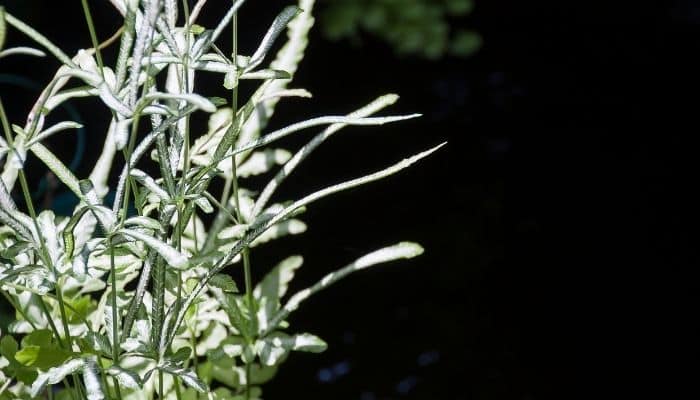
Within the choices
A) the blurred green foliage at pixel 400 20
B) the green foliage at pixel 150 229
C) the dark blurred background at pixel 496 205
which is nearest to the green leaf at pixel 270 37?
the green foliage at pixel 150 229

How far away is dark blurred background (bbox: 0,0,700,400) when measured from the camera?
185 centimetres

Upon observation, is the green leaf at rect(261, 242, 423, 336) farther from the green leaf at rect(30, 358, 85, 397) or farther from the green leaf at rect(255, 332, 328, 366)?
the green leaf at rect(30, 358, 85, 397)

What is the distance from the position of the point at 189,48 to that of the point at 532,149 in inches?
71.7

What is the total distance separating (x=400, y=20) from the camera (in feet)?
8.27

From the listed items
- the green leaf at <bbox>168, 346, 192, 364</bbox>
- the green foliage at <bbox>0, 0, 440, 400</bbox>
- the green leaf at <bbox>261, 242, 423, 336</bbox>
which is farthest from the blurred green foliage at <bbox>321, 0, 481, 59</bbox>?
the green leaf at <bbox>168, 346, 192, 364</bbox>

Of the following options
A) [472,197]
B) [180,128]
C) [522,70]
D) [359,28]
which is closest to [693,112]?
[522,70]

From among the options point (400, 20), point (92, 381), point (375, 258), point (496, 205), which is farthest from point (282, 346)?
point (400, 20)

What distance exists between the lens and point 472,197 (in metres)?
2.24

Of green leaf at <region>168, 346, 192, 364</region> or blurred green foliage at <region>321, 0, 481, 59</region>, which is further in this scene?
blurred green foliage at <region>321, 0, 481, 59</region>

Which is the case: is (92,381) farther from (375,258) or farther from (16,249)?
(375,258)

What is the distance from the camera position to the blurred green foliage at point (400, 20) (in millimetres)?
→ 2475

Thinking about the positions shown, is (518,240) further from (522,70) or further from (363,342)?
(522,70)

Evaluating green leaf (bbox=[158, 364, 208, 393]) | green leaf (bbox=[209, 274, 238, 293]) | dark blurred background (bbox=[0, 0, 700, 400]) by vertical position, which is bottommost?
dark blurred background (bbox=[0, 0, 700, 400])

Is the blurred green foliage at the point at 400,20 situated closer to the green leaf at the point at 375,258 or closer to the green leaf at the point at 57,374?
the green leaf at the point at 375,258
